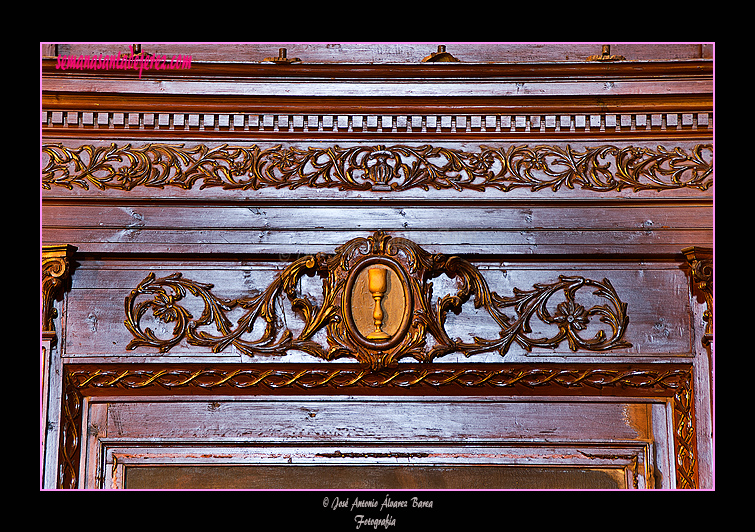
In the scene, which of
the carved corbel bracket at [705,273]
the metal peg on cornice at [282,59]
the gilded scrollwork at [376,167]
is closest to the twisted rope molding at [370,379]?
the carved corbel bracket at [705,273]

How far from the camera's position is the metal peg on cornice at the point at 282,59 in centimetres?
232

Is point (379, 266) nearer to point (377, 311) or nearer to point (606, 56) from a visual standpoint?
point (377, 311)

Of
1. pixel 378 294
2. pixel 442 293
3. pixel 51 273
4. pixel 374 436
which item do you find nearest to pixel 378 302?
pixel 378 294

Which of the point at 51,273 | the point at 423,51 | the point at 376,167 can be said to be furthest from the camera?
the point at 423,51

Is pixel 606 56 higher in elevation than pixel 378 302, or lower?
higher

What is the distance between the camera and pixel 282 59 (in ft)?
7.77

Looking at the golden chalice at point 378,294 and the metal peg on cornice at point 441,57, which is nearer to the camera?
the golden chalice at point 378,294

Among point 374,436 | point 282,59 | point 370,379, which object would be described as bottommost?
point 374,436

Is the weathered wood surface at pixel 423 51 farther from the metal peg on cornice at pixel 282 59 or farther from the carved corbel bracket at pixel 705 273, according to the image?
the carved corbel bracket at pixel 705 273

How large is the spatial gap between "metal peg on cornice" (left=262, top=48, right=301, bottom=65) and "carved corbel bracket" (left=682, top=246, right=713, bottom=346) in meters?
1.29

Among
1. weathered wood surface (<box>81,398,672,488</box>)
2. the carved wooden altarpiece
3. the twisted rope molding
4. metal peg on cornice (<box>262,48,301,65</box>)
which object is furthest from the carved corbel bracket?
metal peg on cornice (<box>262,48,301,65</box>)

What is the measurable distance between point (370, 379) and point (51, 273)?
0.96 meters

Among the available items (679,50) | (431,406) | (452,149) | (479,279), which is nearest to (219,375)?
(431,406)

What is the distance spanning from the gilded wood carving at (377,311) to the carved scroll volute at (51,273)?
0.20 meters
